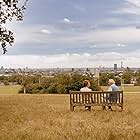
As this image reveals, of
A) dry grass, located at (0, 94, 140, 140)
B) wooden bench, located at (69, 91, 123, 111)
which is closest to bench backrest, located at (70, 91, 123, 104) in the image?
wooden bench, located at (69, 91, 123, 111)

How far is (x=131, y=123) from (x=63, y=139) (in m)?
3.93

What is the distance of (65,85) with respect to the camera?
197ft

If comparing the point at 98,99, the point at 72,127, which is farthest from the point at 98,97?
the point at 72,127

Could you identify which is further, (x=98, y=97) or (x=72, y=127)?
(x=98, y=97)

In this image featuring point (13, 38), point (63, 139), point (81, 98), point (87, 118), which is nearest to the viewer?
point (63, 139)

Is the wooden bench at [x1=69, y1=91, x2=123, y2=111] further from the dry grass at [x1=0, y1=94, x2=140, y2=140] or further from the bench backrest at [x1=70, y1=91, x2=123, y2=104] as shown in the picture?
the dry grass at [x1=0, y1=94, x2=140, y2=140]

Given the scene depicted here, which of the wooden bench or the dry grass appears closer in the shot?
the dry grass

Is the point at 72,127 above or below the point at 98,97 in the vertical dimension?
below

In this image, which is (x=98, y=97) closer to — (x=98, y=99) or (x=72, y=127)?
(x=98, y=99)

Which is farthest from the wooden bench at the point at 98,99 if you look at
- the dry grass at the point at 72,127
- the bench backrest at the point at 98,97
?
the dry grass at the point at 72,127

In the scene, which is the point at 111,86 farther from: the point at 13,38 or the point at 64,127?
the point at 64,127

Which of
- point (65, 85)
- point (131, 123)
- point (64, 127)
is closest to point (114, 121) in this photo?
point (131, 123)

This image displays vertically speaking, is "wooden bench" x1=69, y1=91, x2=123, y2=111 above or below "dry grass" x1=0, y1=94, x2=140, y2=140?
above

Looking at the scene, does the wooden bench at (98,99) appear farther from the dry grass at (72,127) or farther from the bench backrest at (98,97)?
the dry grass at (72,127)
